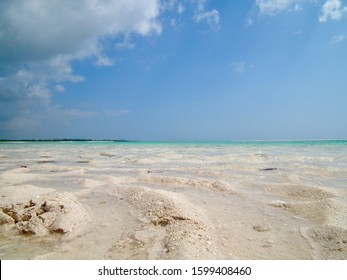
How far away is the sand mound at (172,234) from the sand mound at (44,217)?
3.07ft

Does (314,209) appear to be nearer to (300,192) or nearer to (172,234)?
(300,192)

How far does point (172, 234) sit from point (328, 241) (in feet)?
5.93

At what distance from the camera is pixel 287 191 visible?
5.02 metres

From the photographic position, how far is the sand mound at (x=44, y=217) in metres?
3.14

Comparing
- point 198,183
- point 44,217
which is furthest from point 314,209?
point 44,217

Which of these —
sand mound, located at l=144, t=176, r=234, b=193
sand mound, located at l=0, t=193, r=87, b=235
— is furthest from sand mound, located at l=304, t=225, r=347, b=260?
sand mound, located at l=0, t=193, r=87, b=235

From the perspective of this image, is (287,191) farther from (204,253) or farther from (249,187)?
(204,253)

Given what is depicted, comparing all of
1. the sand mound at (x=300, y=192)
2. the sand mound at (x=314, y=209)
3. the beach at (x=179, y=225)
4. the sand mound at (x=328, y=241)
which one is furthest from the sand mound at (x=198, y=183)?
the sand mound at (x=328, y=241)

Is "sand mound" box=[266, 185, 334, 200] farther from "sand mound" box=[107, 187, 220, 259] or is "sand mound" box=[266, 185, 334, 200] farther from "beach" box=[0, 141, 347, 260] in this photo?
"sand mound" box=[107, 187, 220, 259]

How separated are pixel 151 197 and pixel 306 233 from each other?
2544mm

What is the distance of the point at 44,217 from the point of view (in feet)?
11.1
